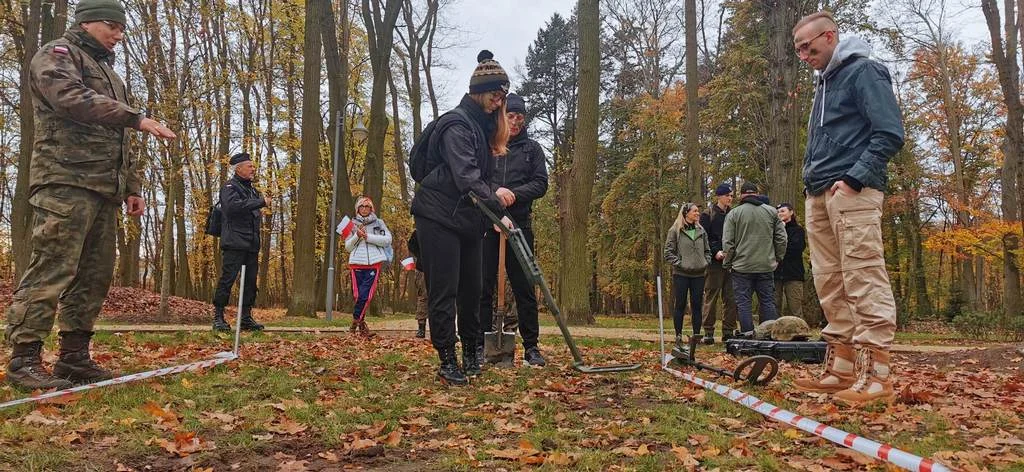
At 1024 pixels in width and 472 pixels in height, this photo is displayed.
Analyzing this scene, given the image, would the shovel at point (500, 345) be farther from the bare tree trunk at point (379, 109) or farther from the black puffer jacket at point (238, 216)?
the bare tree trunk at point (379, 109)

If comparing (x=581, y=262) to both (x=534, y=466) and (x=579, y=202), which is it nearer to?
(x=579, y=202)

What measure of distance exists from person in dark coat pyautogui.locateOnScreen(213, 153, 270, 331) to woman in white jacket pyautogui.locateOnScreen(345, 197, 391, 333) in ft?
3.68

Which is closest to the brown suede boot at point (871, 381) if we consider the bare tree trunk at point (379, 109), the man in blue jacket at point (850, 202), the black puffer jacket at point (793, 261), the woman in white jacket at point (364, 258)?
the man in blue jacket at point (850, 202)

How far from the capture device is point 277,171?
82.5 ft

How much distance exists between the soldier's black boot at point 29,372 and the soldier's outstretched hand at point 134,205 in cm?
98

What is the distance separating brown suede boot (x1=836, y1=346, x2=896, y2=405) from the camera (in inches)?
143

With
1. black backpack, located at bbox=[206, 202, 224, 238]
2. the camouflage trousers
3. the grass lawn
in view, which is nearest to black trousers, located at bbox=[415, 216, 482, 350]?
the grass lawn

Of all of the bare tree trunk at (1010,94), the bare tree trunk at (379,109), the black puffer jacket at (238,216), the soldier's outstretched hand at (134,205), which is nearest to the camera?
the soldier's outstretched hand at (134,205)

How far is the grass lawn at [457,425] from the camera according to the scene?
2680 millimetres

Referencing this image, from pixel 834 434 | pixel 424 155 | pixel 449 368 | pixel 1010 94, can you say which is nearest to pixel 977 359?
pixel 834 434

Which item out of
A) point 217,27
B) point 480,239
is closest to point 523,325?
point 480,239

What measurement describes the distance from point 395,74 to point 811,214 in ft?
86.3

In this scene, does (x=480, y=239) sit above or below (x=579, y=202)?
below

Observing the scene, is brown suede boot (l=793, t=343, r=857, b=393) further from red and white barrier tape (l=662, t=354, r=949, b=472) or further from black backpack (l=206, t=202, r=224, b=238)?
black backpack (l=206, t=202, r=224, b=238)
